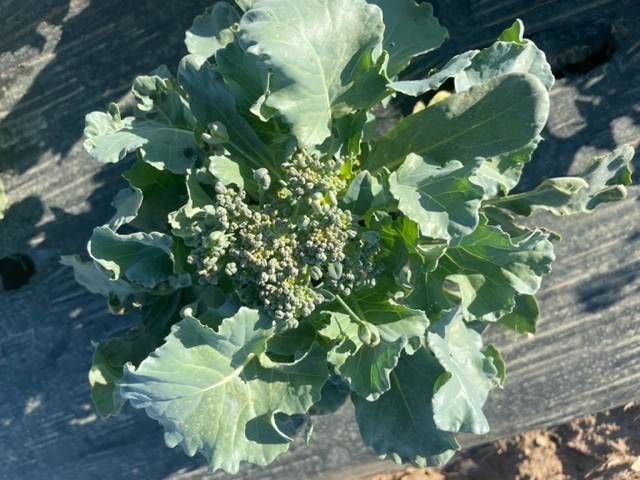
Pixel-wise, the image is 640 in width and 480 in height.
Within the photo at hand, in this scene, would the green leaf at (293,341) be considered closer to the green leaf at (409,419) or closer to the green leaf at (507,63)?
the green leaf at (409,419)

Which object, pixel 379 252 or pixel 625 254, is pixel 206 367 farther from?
pixel 625 254

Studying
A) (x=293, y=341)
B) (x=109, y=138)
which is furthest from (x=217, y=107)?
(x=293, y=341)

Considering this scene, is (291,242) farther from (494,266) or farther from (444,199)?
(494,266)

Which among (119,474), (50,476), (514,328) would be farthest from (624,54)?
(50,476)

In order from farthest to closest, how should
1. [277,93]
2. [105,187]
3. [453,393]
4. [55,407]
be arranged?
[55,407], [105,187], [453,393], [277,93]

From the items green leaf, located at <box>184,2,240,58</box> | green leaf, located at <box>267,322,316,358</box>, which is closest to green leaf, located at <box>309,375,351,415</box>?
green leaf, located at <box>267,322,316,358</box>

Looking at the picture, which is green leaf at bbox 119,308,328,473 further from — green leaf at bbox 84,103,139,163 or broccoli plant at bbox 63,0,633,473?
green leaf at bbox 84,103,139,163
